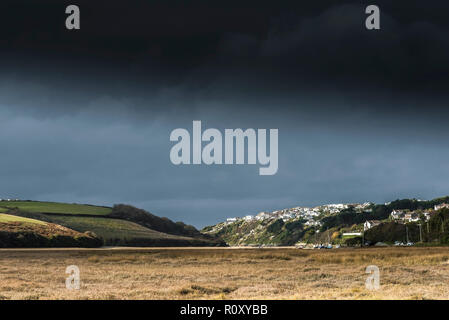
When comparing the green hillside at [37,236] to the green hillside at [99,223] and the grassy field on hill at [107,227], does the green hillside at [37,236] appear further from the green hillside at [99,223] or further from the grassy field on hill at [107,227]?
the grassy field on hill at [107,227]

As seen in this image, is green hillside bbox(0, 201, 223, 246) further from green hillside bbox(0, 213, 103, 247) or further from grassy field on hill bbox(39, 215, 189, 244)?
green hillside bbox(0, 213, 103, 247)

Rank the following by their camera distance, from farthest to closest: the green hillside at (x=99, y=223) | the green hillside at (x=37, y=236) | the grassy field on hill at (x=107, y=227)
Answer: the grassy field on hill at (x=107, y=227) → the green hillside at (x=99, y=223) → the green hillside at (x=37, y=236)

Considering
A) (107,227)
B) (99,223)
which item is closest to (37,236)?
(107,227)

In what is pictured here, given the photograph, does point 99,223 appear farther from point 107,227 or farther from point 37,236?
point 37,236

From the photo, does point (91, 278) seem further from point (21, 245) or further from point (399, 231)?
point (399, 231)

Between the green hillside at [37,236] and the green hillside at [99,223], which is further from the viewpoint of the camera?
the green hillside at [99,223]

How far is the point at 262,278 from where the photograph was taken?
37.3 m

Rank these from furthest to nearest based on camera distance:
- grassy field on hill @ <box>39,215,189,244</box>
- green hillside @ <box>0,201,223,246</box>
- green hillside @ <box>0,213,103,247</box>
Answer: grassy field on hill @ <box>39,215,189,244</box>
green hillside @ <box>0,201,223,246</box>
green hillside @ <box>0,213,103,247</box>

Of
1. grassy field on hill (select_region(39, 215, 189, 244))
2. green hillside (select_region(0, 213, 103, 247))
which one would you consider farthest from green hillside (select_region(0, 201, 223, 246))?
green hillside (select_region(0, 213, 103, 247))

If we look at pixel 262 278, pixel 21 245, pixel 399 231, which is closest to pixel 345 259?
pixel 262 278

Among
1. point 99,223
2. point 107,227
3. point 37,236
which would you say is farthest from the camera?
point 99,223

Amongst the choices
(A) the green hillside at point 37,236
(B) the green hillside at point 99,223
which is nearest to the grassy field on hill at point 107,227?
(B) the green hillside at point 99,223

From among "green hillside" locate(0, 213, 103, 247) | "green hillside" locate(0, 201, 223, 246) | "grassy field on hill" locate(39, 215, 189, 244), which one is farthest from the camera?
"grassy field on hill" locate(39, 215, 189, 244)
